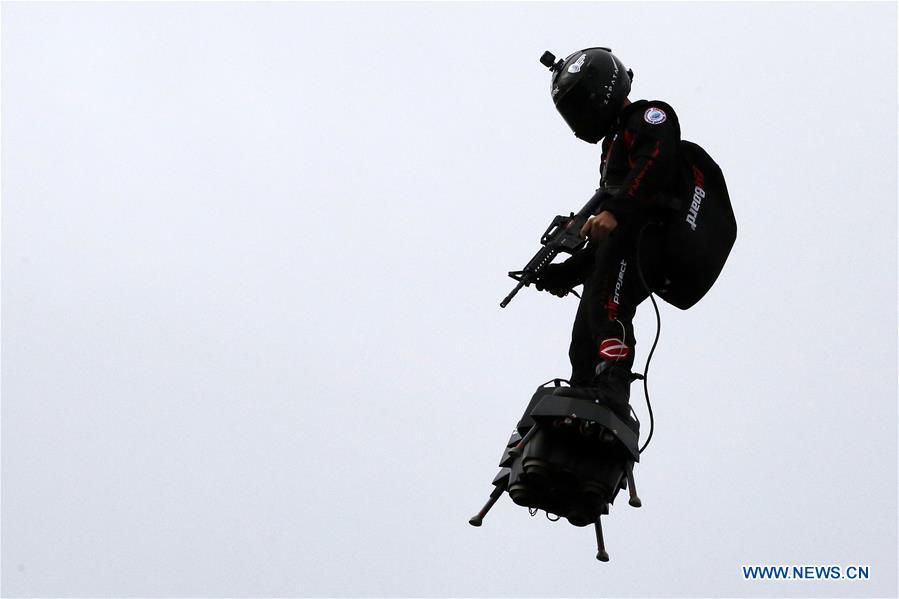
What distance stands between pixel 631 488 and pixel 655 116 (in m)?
3.03

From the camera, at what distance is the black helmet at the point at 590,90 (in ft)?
42.0

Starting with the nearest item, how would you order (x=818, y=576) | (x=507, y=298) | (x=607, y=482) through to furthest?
(x=607, y=482), (x=507, y=298), (x=818, y=576)

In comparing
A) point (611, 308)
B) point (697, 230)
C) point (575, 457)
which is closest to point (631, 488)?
point (575, 457)

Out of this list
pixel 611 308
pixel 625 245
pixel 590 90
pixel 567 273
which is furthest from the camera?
pixel 567 273

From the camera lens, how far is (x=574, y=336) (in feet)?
40.9

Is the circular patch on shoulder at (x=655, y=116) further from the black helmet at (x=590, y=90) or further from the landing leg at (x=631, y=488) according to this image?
the landing leg at (x=631, y=488)

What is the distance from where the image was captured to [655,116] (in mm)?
12422

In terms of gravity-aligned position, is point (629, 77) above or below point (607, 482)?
above

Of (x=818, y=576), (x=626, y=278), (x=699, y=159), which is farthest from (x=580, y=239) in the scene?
(x=818, y=576)

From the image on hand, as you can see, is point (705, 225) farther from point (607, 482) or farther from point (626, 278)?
point (607, 482)

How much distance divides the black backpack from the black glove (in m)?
0.80

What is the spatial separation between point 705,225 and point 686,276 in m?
0.45

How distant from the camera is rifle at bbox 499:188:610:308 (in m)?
12.4

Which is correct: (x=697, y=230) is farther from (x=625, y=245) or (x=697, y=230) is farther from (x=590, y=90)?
(x=590, y=90)
